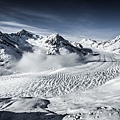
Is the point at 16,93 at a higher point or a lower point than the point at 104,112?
lower

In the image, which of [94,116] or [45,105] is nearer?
[94,116]

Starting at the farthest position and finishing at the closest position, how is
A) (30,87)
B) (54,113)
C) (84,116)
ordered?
(30,87) → (54,113) → (84,116)

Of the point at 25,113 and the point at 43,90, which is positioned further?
the point at 43,90

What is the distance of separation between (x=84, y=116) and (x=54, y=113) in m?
2.12

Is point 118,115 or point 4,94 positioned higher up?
point 118,115

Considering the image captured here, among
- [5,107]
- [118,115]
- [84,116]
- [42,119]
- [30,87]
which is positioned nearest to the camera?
[118,115]

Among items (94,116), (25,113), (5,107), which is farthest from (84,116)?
(5,107)

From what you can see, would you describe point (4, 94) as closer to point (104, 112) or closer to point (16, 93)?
point (16, 93)

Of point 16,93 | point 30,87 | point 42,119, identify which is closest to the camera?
point 42,119

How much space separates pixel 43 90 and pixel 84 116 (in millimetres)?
11305

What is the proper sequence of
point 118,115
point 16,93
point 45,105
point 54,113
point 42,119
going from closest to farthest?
point 118,115, point 42,119, point 54,113, point 45,105, point 16,93

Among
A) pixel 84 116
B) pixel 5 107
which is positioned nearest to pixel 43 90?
pixel 5 107

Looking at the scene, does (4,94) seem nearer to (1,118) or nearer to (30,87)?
(30,87)

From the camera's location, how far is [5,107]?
10.1m
